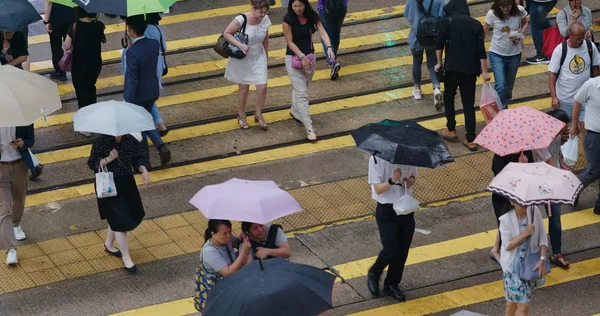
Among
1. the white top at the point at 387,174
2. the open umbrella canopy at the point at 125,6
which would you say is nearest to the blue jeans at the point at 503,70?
the open umbrella canopy at the point at 125,6

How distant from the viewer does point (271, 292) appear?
706cm

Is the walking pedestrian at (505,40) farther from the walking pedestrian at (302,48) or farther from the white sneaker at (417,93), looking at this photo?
the walking pedestrian at (302,48)

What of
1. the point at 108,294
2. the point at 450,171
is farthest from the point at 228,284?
the point at 450,171

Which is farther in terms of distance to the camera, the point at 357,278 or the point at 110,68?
the point at 110,68

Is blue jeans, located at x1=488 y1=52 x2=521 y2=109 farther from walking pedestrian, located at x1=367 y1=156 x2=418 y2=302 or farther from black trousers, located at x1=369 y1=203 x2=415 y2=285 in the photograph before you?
black trousers, located at x1=369 y1=203 x2=415 y2=285

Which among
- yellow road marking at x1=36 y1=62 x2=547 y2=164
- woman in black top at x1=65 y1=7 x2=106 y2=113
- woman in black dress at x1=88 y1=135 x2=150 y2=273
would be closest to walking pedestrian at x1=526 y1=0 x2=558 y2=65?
yellow road marking at x1=36 y1=62 x2=547 y2=164

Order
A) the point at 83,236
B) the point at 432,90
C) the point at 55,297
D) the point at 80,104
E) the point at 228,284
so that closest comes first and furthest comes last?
the point at 228,284
the point at 55,297
the point at 83,236
the point at 80,104
the point at 432,90

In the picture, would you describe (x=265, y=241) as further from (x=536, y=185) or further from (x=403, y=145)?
(x=536, y=185)

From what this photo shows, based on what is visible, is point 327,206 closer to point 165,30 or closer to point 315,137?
point 315,137

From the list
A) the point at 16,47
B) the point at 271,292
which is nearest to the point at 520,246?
the point at 271,292

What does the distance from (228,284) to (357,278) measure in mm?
3259

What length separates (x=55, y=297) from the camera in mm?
10062

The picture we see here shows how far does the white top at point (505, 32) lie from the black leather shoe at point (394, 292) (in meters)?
4.54

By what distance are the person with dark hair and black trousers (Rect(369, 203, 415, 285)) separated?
56.6 inches
